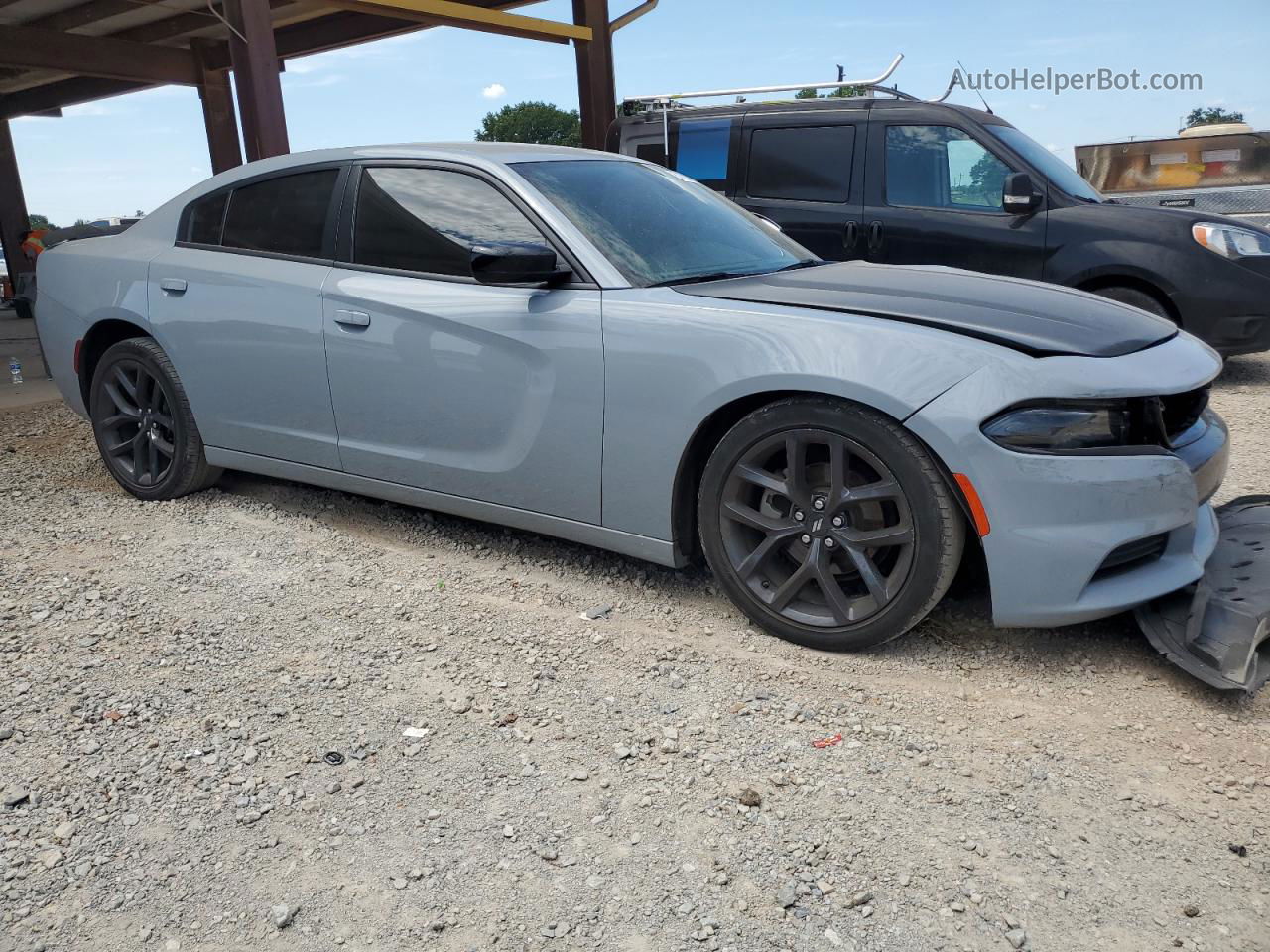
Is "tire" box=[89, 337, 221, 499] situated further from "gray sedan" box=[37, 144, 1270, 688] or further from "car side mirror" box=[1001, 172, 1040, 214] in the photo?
"car side mirror" box=[1001, 172, 1040, 214]

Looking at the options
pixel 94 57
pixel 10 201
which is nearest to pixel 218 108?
pixel 94 57

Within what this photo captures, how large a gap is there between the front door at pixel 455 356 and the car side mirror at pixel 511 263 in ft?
0.53

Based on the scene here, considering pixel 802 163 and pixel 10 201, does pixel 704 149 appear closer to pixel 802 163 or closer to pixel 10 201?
pixel 802 163

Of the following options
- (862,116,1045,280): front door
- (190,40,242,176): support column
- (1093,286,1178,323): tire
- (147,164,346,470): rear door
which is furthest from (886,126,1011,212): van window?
(190,40,242,176): support column

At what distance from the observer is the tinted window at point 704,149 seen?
7914 mm

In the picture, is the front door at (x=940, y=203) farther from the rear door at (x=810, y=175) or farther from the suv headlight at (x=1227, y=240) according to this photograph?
the suv headlight at (x=1227, y=240)

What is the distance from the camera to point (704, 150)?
802 centimetres

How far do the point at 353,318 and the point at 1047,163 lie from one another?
530 centimetres

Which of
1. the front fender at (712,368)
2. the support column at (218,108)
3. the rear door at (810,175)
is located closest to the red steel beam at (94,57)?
the support column at (218,108)

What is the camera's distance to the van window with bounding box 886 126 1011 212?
→ 7.03 meters

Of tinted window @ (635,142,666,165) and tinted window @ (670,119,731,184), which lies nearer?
tinted window @ (670,119,731,184)

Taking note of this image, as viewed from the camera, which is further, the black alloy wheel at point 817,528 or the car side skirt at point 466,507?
the car side skirt at point 466,507

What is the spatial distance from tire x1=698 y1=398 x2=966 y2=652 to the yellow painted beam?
7065 mm

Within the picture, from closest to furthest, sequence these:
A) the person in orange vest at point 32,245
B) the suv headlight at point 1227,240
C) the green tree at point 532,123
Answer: the suv headlight at point 1227,240, the person in orange vest at point 32,245, the green tree at point 532,123
